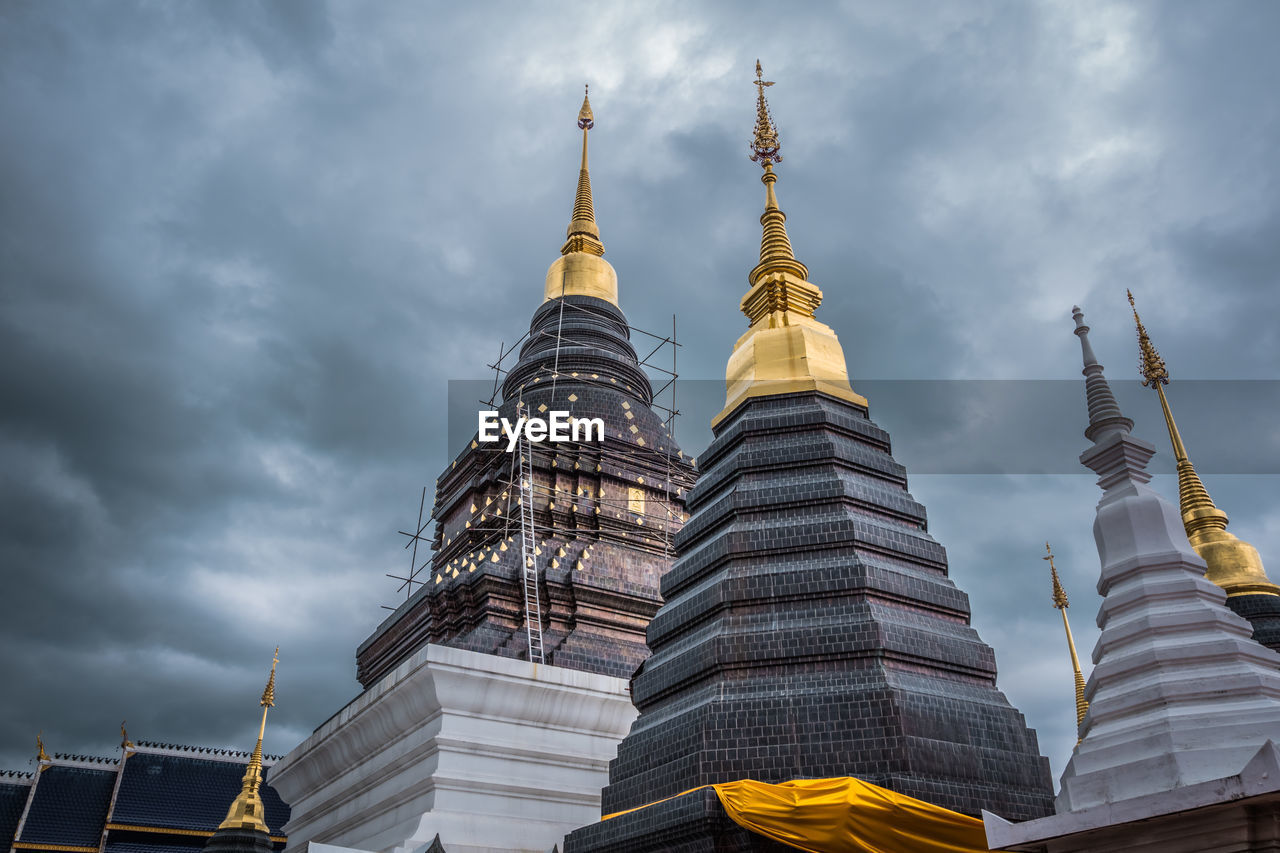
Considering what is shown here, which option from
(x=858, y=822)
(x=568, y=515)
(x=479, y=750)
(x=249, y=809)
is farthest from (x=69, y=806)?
(x=858, y=822)

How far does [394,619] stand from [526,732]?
8441 millimetres

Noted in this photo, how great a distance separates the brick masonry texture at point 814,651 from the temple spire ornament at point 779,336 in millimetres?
387

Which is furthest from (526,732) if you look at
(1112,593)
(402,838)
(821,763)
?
(1112,593)

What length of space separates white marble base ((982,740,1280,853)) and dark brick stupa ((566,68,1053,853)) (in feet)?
7.40

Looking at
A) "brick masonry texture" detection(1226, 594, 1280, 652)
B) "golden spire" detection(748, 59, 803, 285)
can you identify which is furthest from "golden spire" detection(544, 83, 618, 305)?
"brick masonry texture" detection(1226, 594, 1280, 652)

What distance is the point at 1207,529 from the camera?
1702 centimetres

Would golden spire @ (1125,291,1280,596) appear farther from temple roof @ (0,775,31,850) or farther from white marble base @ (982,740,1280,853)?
temple roof @ (0,775,31,850)

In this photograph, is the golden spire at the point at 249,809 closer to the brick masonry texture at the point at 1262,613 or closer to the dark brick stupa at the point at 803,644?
the dark brick stupa at the point at 803,644

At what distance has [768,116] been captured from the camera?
15516 mm

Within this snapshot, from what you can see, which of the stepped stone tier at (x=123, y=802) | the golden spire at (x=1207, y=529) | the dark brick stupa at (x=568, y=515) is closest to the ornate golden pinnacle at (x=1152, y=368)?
the golden spire at (x=1207, y=529)

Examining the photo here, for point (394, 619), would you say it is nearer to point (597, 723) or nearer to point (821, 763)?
point (597, 723)

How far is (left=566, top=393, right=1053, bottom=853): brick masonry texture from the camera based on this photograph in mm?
9000

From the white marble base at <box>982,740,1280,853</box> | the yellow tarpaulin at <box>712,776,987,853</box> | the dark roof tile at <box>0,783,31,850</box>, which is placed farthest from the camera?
the dark roof tile at <box>0,783,31,850</box>

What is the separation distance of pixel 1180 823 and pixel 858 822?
2.57 meters
